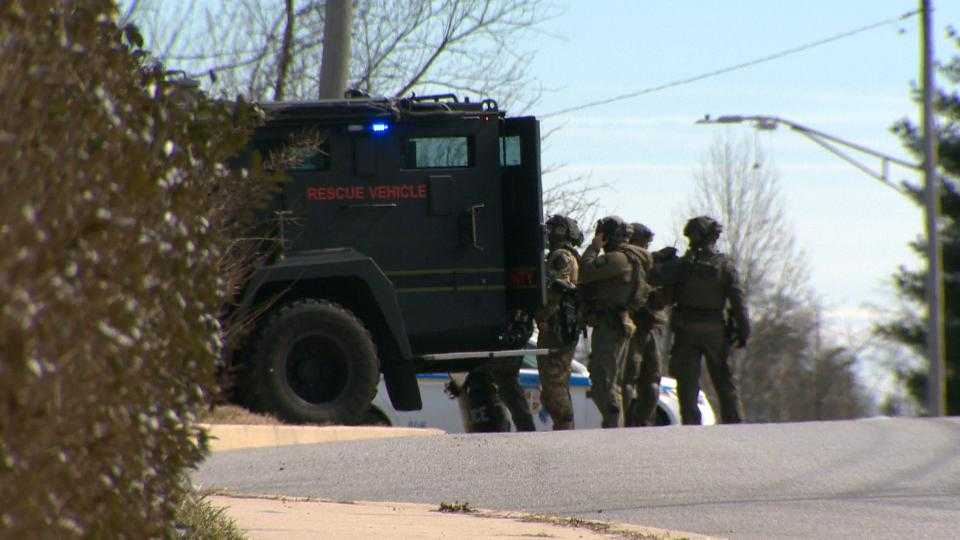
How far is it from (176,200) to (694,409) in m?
10.3

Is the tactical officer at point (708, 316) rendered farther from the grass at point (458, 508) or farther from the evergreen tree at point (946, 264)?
the evergreen tree at point (946, 264)

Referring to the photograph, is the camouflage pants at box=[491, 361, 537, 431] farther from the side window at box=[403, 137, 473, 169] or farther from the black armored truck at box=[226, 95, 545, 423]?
the side window at box=[403, 137, 473, 169]

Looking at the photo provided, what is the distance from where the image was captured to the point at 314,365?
498 inches

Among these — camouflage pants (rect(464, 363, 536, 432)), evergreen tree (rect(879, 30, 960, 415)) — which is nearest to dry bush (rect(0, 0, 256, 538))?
camouflage pants (rect(464, 363, 536, 432))

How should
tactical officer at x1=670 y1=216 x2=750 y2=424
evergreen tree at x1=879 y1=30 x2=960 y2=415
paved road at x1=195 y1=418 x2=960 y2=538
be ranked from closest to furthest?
paved road at x1=195 y1=418 x2=960 y2=538 → tactical officer at x1=670 y1=216 x2=750 y2=424 → evergreen tree at x1=879 y1=30 x2=960 y2=415

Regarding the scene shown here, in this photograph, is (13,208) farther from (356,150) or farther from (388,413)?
(388,413)

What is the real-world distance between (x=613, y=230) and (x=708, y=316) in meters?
1.15

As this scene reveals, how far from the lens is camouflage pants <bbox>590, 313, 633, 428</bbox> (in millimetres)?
13641

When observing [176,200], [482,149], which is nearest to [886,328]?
[482,149]

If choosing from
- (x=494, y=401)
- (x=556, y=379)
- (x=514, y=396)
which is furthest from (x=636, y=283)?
(x=494, y=401)

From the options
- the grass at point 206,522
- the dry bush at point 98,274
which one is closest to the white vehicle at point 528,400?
the grass at point 206,522

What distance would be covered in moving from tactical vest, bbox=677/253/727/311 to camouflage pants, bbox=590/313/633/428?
0.68 metres

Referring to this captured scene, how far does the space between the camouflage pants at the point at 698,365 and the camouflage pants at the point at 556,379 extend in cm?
104

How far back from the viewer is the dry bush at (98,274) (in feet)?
10.6
